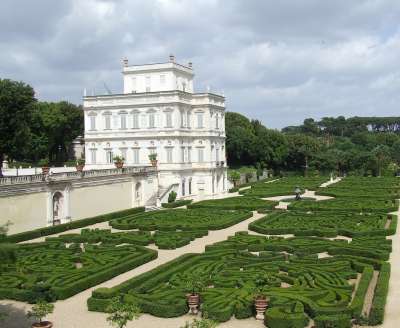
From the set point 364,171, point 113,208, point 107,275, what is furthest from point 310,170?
point 107,275

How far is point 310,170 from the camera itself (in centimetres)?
8950

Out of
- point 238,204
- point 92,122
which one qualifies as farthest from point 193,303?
point 92,122

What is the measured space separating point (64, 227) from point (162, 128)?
71.5ft

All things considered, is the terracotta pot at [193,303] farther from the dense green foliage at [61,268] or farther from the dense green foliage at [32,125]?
the dense green foliage at [32,125]

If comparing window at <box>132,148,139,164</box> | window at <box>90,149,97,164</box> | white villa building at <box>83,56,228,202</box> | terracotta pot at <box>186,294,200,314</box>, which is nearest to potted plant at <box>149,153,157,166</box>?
white villa building at <box>83,56,228,202</box>

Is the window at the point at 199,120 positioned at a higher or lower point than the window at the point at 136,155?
higher

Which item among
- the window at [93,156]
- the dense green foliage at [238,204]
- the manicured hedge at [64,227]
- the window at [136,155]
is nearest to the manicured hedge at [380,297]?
the manicured hedge at [64,227]

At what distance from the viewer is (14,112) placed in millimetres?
43219

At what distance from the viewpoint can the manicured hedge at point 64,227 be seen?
3191 cm

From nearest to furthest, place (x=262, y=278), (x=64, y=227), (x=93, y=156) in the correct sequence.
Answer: (x=262, y=278)
(x=64, y=227)
(x=93, y=156)

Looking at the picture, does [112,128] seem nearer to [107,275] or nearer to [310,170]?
[107,275]

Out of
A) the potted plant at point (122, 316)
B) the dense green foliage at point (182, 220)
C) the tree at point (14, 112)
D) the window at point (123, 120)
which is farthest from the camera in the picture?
the window at point (123, 120)

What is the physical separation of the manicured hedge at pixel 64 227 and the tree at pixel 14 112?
9.74 meters

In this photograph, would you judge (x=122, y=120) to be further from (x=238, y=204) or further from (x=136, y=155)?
(x=238, y=204)
